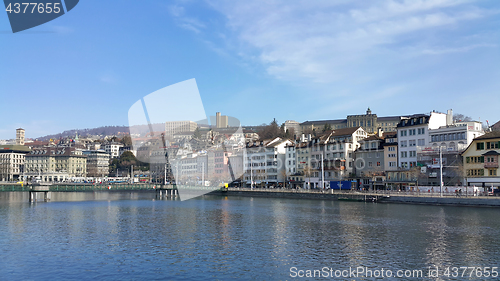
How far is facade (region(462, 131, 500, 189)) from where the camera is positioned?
65.0 meters

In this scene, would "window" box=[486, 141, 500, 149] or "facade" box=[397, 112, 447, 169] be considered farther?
"facade" box=[397, 112, 447, 169]

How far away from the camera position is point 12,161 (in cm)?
19038

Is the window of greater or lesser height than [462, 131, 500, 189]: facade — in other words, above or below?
above

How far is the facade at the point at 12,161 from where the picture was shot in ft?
597

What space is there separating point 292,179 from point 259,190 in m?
14.3

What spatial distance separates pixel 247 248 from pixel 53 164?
187 m

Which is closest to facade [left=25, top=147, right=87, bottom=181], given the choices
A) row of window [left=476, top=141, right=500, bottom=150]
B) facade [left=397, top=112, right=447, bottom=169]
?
facade [left=397, top=112, right=447, bottom=169]

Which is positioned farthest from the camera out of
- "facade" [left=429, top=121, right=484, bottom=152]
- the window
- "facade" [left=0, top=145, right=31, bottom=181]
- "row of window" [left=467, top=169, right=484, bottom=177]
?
"facade" [left=0, top=145, right=31, bottom=181]

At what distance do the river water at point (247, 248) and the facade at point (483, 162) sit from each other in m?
23.6

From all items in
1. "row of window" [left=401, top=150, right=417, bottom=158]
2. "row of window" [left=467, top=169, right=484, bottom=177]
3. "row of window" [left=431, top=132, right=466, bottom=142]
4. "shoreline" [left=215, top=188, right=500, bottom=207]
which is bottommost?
"shoreline" [left=215, top=188, right=500, bottom=207]

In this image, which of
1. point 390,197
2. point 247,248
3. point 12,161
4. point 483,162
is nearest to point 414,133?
point 483,162

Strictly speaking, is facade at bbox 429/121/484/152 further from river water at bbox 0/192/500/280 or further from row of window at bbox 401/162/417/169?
river water at bbox 0/192/500/280

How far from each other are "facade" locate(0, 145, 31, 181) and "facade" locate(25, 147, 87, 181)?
659 cm

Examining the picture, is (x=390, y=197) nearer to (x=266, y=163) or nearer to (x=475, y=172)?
(x=475, y=172)
